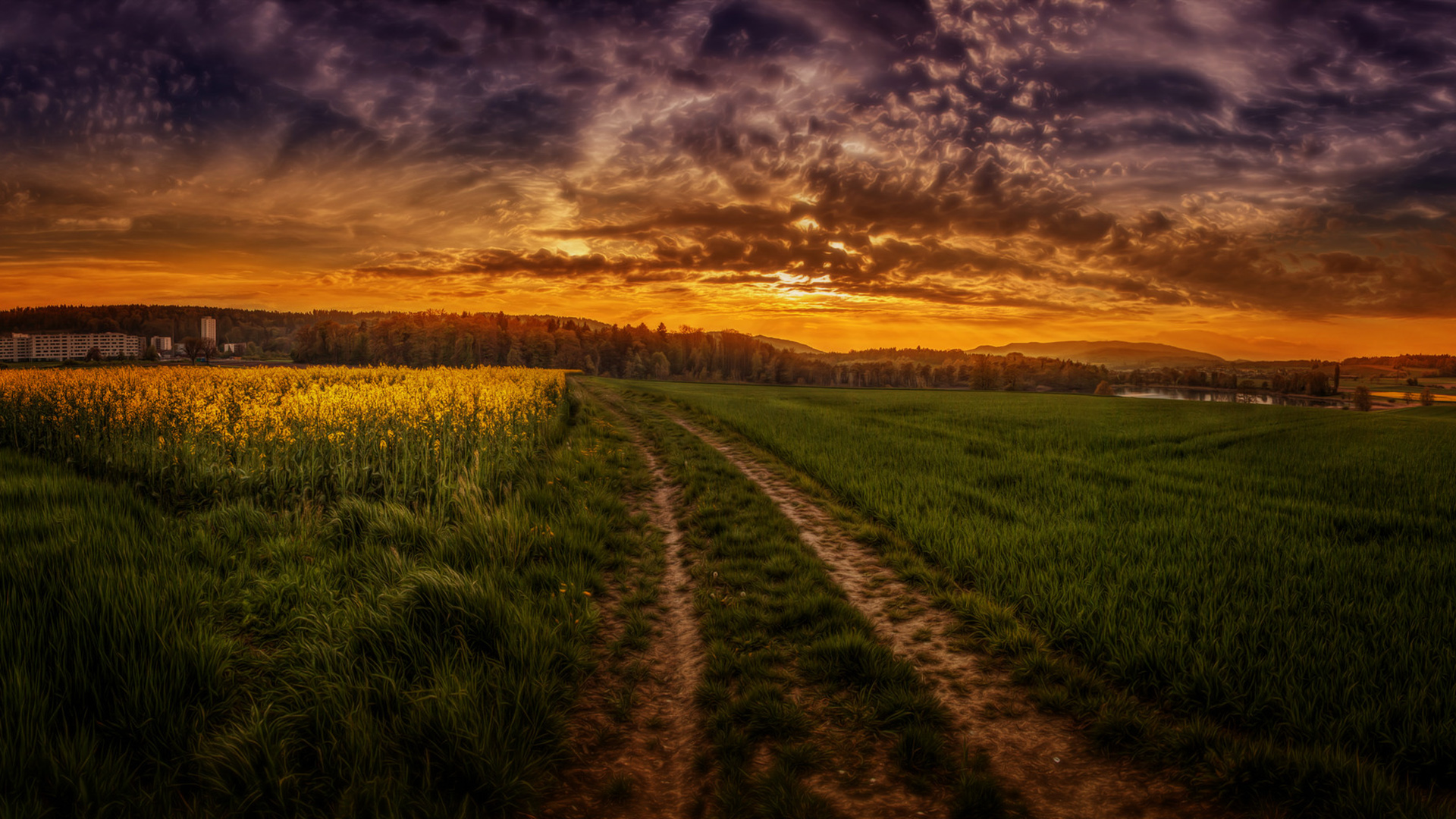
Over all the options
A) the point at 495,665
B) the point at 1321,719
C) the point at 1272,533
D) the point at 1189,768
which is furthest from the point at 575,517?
the point at 1272,533

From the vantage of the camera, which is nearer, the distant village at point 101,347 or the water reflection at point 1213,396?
the water reflection at point 1213,396

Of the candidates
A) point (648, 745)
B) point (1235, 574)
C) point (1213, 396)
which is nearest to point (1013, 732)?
point (648, 745)

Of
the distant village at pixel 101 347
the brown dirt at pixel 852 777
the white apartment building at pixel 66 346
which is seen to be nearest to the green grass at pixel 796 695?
the brown dirt at pixel 852 777

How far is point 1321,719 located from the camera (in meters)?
3.47

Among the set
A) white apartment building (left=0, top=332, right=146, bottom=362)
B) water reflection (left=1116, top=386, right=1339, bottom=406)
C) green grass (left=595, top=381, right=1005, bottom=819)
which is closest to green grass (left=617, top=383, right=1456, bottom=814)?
green grass (left=595, top=381, right=1005, bottom=819)

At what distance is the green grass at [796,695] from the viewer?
10.4 ft

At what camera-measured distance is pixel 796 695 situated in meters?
4.16

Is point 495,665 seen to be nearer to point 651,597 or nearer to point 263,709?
point 263,709

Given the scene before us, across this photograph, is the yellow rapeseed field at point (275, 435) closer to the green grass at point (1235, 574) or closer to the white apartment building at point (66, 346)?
the green grass at point (1235, 574)

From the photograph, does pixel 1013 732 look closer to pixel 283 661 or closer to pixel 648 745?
pixel 648 745

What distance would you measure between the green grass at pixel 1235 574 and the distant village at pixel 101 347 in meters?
104

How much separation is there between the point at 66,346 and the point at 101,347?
6.45 meters

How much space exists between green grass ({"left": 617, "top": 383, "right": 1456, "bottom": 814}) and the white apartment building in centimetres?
11938

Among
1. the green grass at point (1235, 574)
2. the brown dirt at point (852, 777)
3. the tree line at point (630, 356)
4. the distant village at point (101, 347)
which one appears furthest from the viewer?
the tree line at point (630, 356)
